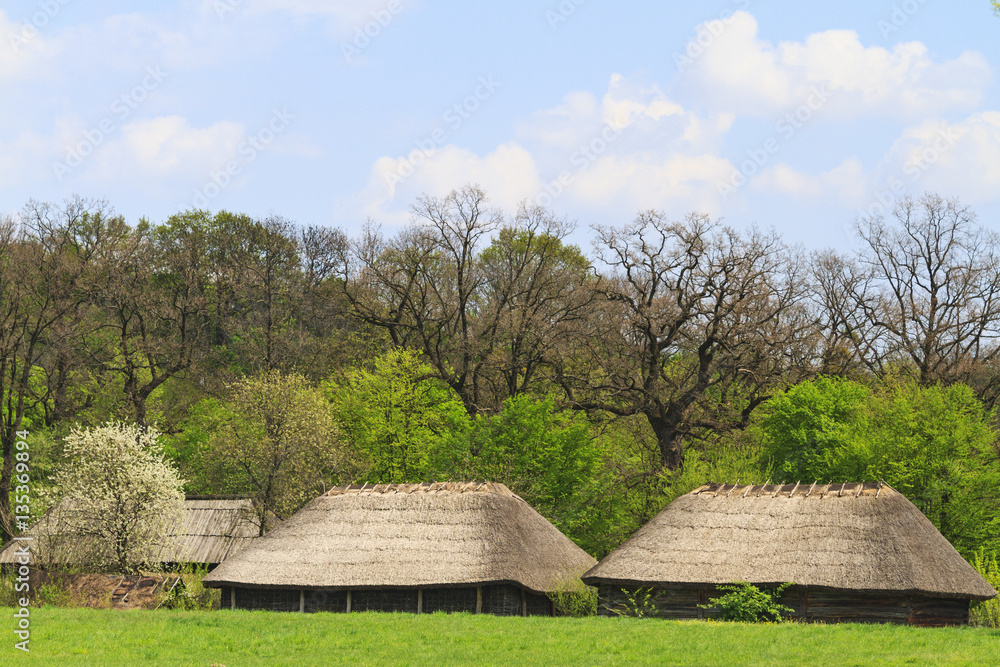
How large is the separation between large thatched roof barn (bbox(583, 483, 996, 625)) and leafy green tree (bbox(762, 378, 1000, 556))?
293 inches

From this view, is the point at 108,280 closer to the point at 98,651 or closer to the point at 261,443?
the point at 261,443

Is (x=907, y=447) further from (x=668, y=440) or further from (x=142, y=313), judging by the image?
(x=142, y=313)

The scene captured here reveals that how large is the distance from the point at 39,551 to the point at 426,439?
Answer: 16.2 m

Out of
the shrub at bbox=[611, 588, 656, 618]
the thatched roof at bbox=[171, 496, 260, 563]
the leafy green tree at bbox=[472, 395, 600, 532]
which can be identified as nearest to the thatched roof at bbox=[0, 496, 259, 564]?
the thatched roof at bbox=[171, 496, 260, 563]

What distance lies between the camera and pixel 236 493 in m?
43.2

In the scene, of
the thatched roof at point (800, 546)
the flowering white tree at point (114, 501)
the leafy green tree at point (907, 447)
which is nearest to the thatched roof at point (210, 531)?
the flowering white tree at point (114, 501)

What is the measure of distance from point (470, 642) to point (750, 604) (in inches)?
328

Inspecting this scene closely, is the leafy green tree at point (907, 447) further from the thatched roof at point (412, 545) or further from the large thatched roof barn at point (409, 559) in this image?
the large thatched roof barn at point (409, 559)

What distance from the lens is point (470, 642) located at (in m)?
23.0

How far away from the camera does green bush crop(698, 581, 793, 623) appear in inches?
1085

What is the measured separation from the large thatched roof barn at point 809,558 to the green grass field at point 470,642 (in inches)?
76.4

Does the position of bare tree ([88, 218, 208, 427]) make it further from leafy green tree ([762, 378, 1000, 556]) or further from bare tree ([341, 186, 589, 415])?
leafy green tree ([762, 378, 1000, 556])

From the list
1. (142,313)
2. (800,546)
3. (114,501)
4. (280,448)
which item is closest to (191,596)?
(114,501)

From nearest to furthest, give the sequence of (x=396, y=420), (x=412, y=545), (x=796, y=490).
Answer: (x=796, y=490)
(x=412, y=545)
(x=396, y=420)
